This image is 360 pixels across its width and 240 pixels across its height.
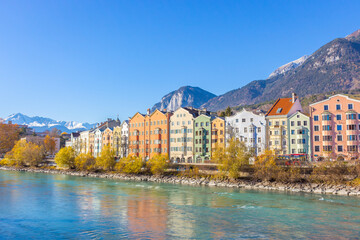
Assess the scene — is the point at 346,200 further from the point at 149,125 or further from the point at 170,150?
the point at 149,125

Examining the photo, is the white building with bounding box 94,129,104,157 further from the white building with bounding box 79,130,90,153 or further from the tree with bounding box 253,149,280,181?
the tree with bounding box 253,149,280,181

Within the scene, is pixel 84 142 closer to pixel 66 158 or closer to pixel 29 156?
pixel 29 156

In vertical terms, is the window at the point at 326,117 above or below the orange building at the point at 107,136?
above

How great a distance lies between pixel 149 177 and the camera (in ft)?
242

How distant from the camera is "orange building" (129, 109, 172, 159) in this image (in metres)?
94.6

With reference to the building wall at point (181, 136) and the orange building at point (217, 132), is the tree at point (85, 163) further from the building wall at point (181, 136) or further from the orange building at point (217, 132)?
the orange building at point (217, 132)

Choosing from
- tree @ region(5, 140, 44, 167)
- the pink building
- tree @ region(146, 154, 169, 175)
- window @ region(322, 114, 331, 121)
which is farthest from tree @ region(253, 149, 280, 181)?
tree @ region(5, 140, 44, 167)

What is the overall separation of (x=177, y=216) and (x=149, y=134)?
67.3m

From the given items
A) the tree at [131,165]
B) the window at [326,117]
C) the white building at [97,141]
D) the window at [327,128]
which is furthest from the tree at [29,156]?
the window at [326,117]

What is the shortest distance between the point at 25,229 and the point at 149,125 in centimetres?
7252

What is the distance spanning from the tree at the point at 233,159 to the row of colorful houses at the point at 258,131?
5.03 m

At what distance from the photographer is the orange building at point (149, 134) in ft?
310

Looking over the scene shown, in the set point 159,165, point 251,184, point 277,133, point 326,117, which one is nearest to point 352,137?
point 326,117

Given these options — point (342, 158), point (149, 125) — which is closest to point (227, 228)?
point (342, 158)
